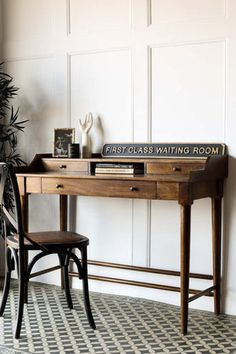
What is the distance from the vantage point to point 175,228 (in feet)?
12.0

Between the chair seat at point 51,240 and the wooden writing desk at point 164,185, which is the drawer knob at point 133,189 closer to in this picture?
the wooden writing desk at point 164,185

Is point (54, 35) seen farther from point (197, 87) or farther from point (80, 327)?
point (80, 327)

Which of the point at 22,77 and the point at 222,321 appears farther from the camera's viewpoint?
the point at 22,77

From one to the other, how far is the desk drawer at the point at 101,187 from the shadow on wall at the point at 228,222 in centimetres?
59

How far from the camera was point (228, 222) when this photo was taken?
347cm

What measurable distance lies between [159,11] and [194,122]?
761 millimetres

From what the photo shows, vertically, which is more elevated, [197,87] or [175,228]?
[197,87]

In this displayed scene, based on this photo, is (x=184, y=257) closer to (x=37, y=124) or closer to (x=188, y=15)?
(x=188, y=15)

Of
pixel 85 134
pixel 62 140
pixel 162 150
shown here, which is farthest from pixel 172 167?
pixel 62 140

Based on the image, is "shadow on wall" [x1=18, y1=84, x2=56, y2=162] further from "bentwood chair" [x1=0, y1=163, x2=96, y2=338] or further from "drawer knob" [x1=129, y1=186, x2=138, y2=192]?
"drawer knob" [x1=129, y1=186, x2=138, y2=192]

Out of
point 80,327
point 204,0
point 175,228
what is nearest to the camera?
point 80,327

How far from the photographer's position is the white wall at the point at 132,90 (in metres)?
3.46

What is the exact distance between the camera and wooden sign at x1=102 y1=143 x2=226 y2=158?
3.44 m

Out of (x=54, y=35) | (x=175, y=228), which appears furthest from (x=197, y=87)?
(x=54, y=35)
